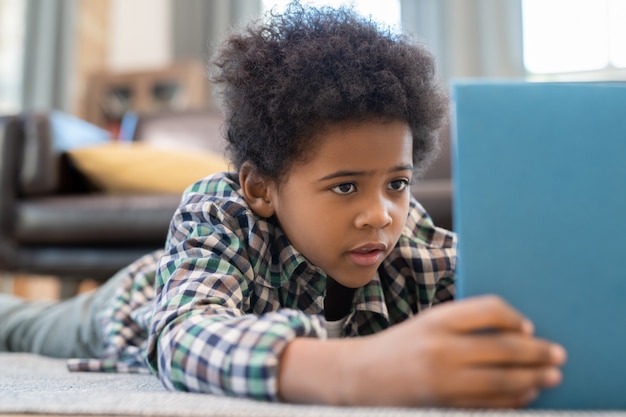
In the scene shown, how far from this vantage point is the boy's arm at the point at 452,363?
1.43 ft

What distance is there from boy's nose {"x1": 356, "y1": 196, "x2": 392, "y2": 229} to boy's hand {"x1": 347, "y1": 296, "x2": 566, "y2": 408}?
0.22 meters

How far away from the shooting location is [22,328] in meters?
1.25

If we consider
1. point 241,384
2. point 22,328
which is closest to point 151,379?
point 241,384

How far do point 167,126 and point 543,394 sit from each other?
217 cm

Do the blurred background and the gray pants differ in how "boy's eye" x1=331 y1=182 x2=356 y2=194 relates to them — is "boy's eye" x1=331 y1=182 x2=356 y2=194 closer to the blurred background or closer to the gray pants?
the gray pants

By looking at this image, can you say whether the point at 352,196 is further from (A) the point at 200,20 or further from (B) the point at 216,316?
(A) the point at 200,20

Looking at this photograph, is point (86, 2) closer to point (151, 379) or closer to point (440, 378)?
point (151, 379)

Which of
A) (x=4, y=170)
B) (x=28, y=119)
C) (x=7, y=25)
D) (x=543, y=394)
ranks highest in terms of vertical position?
(x=7, y=25)

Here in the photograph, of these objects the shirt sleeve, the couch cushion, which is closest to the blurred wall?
the couch cushion

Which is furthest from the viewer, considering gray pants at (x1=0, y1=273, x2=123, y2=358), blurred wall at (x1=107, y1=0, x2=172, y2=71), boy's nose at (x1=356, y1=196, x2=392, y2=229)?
blurred wall at (x1=107, y1=0, x2=172, y2=71)

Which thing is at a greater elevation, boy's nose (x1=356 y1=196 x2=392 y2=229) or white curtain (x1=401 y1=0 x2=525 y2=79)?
white curtain (x1=401 y1=0 x2=525 y2=79)

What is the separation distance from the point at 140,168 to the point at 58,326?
746 millimetres

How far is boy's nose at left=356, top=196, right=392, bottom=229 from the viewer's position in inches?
26.5

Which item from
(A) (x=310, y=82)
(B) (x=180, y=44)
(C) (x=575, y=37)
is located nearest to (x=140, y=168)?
(A) (x=310, y=82)
